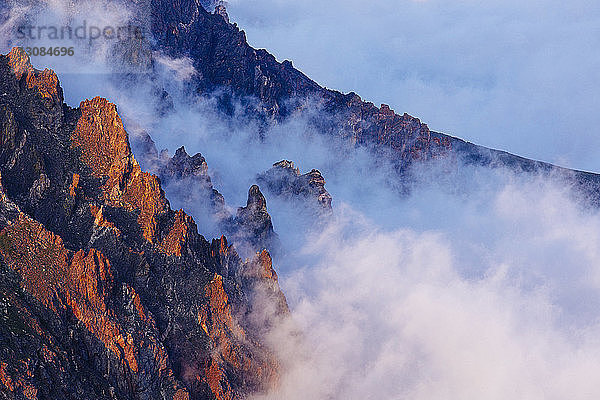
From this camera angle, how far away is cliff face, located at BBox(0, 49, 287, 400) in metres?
140

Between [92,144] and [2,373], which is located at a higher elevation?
[92,144]

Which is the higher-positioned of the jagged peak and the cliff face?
the jagged peak

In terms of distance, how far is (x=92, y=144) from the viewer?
586 ft

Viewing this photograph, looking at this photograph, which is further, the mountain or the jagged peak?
the jagged peak

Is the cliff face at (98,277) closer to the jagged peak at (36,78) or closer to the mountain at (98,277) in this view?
the mountain at (98,277)

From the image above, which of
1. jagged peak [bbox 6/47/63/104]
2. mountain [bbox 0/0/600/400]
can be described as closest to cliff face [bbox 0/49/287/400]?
mountain [bbox 0/0/600/400]

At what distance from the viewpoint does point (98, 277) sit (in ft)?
494

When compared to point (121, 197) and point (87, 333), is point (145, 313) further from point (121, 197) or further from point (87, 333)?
point (121, 197)

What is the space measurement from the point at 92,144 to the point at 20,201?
2832cm

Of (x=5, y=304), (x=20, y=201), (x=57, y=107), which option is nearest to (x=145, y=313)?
(x=5, y=304)

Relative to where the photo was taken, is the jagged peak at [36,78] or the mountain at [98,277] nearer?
the mountain at [98,277]

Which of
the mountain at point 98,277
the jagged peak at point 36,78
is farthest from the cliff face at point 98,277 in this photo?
the jagged peak at point 36,78

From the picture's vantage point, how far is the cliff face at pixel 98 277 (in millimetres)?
140375

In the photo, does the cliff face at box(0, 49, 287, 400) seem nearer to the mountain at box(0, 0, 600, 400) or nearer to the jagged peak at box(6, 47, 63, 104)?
the mountain at box(0, 0, 600, 400)
